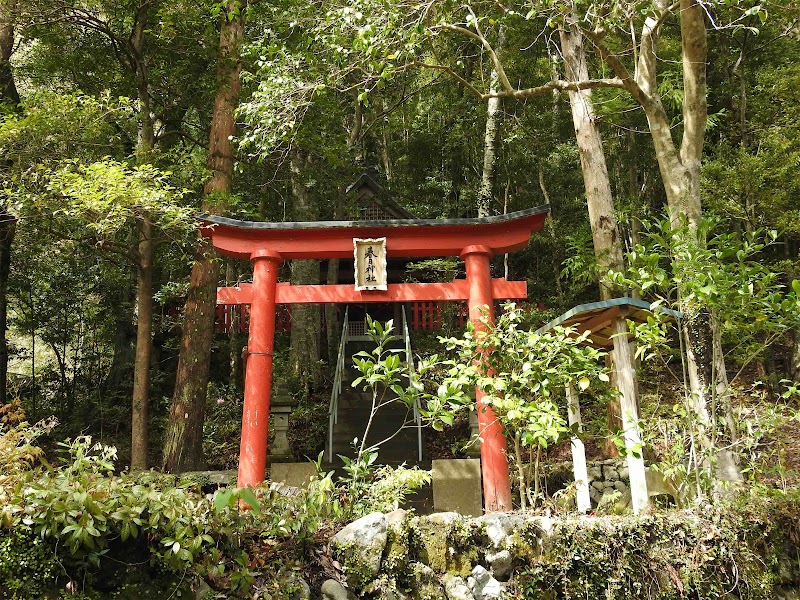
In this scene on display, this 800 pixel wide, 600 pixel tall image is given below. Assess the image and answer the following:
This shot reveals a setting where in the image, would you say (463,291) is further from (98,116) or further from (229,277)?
(229,277)

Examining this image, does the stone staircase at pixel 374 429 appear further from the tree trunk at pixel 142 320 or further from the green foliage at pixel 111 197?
the green foliage at pixel 111 197

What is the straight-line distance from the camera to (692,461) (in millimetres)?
4652

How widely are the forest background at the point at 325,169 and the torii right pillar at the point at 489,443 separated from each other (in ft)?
5.90

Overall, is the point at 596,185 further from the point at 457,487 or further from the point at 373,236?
the point at 457,487

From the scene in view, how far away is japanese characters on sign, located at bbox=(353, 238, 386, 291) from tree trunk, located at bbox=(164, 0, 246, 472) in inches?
89.0

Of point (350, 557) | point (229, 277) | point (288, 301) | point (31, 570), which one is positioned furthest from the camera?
point (229, 277)

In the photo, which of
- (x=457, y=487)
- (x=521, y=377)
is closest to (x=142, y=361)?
(x=457, y=487)

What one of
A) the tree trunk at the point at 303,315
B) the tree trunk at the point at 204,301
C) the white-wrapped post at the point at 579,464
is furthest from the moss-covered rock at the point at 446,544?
the tree trunk at the point at 303,315

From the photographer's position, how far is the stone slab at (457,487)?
6.21m

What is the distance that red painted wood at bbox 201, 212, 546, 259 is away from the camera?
6.80m

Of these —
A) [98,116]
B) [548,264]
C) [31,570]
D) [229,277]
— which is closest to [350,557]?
[31,570]

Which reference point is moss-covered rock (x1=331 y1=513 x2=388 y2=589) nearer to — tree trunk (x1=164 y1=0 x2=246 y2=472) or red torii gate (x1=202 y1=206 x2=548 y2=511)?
red torii gate (x1=202 y1=206 x2=548 y2=511)

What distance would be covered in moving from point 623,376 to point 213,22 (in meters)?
8.07

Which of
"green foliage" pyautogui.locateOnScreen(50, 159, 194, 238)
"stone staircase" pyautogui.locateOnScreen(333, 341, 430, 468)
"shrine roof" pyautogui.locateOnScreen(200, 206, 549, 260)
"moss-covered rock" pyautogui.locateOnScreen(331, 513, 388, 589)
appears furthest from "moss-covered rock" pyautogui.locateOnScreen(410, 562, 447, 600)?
"stone staircase" pyautogui.locateOnScreen(333, 341, 430, 468)
